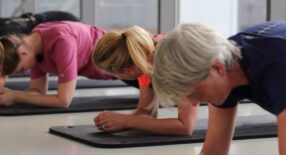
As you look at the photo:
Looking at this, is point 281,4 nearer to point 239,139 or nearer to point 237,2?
point 237,2

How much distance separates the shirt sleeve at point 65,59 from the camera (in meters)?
3.92

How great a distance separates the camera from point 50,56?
405cm

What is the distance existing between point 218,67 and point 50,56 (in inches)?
90.2

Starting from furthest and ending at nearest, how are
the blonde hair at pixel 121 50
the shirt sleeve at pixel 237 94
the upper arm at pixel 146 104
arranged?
the upper arm at pixel 146 104
the blonde hair at pixel 121 50
the shirt sleeve at pixel 237 94

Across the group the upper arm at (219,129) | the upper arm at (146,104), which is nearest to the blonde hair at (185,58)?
the upper arm at (219,129)

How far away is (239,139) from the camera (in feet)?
10.1

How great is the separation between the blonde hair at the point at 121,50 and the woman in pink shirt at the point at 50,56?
3.17 ft

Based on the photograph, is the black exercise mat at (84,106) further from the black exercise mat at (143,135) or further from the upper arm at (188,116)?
the upper arm at (188,116)

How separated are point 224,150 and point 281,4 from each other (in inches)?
116

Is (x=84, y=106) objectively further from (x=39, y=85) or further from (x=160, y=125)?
(x=160, y=125)

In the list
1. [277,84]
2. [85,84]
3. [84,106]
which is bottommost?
[85,84]

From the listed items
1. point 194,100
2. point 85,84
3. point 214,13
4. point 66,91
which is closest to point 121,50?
point 194,100

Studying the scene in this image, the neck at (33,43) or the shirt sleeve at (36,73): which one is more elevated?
the neck at (33,43)

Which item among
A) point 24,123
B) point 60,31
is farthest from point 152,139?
point 60,31
